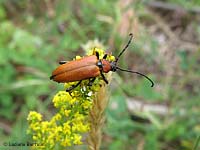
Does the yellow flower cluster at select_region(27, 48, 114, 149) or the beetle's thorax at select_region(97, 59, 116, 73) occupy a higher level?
the beetle's thorax at select_region(97, 59, 116, 73)

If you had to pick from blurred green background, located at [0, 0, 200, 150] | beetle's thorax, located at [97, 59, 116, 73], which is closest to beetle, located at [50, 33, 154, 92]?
beetle's thorax, located at [97, 59, 116, 73]

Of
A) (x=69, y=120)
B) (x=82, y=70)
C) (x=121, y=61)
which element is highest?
(x=121, y=61)

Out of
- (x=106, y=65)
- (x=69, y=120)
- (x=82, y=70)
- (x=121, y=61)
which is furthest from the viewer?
(x=121, y=61)

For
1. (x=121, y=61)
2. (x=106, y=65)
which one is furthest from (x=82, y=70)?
(x=121, y=61)

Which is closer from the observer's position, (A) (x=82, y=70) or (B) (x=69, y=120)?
(B) (x=69, y=120)

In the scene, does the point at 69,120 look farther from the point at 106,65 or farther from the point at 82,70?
the point at 106,65

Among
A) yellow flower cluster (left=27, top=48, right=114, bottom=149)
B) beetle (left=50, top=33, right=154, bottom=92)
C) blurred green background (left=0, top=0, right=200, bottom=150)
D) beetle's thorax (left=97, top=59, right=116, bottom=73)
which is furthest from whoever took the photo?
blurred green background (left=0, top=0, right=200, bottom=150)

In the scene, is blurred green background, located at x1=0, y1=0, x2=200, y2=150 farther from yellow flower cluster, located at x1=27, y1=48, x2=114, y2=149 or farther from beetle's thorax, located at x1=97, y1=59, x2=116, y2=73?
yellow flower cluster, located at x1=27, y1=48, x2=114, y2=149

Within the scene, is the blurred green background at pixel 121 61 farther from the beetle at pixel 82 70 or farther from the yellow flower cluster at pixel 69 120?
the yellow flower cluster at pixel 69 120

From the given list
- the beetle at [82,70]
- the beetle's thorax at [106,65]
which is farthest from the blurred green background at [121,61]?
the beetle at [82,70]
